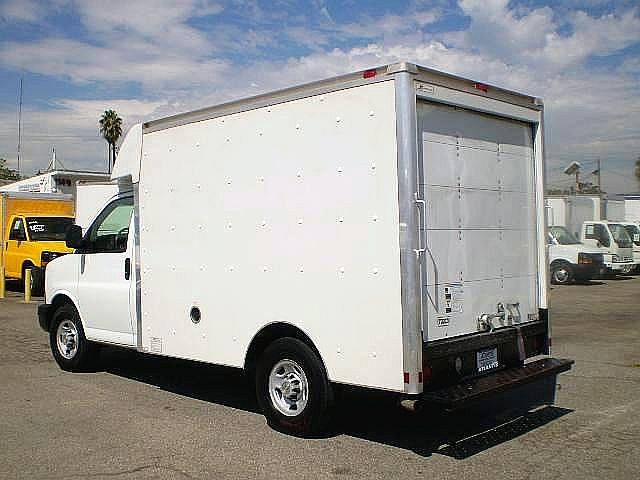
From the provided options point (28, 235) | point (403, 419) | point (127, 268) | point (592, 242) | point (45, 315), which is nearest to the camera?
point (403, 419)

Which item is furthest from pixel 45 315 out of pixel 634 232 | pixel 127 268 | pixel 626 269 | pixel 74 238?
pixel 634 232

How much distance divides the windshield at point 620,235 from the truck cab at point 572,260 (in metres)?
1.55

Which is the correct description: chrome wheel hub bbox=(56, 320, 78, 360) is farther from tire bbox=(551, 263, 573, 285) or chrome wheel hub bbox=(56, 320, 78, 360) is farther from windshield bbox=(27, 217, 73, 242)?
tire bbox=(551, 263, 573, 285)

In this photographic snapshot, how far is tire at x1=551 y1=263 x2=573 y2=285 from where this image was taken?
74.9ft

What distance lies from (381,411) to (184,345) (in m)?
2.09

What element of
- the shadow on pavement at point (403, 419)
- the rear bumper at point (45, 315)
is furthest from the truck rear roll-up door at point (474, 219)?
A: the rear bumper at point (45, 315)

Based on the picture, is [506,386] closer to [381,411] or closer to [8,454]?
[381,411]

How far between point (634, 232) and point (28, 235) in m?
20.0

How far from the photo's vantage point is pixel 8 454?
5789 mm

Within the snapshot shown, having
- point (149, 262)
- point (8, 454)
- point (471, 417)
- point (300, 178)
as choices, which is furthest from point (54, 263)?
point (471, 417)

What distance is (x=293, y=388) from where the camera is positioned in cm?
626

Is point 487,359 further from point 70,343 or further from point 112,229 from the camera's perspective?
point 70,343

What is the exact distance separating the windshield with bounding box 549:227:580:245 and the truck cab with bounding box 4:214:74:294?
15.0 metres

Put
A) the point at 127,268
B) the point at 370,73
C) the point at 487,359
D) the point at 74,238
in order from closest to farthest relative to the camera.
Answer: the point at 370,73 → the point at 487,359 → the point at 127,268 → the point at 74,238
